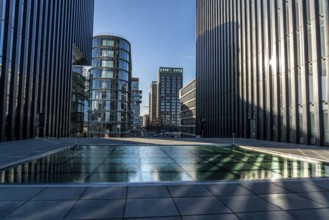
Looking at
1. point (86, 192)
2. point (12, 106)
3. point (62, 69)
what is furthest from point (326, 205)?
point (62, 69)

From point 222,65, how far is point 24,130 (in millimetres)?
36473

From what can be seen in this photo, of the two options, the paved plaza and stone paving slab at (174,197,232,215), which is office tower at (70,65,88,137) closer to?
the paved plaza

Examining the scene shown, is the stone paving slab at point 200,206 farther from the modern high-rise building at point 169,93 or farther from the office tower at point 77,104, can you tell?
the modern high-rise building at point 169,93

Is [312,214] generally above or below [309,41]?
below

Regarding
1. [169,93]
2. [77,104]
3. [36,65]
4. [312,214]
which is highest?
[169,93]

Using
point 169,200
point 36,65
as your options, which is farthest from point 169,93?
point 169,200

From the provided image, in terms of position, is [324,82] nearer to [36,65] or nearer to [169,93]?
[36,65]

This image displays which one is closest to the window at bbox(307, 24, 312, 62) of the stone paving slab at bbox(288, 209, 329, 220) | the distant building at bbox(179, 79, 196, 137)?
the stone paving slab at bbox(288, 209, 329, 220)

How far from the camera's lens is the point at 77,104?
63.7m

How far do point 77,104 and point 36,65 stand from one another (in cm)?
3346

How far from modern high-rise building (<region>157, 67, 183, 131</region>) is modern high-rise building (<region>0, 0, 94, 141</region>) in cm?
14023

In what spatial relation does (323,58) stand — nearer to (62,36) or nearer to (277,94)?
(277,94)

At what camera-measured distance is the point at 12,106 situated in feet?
80.8

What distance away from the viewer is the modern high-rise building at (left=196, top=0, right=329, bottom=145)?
22.8 metres
